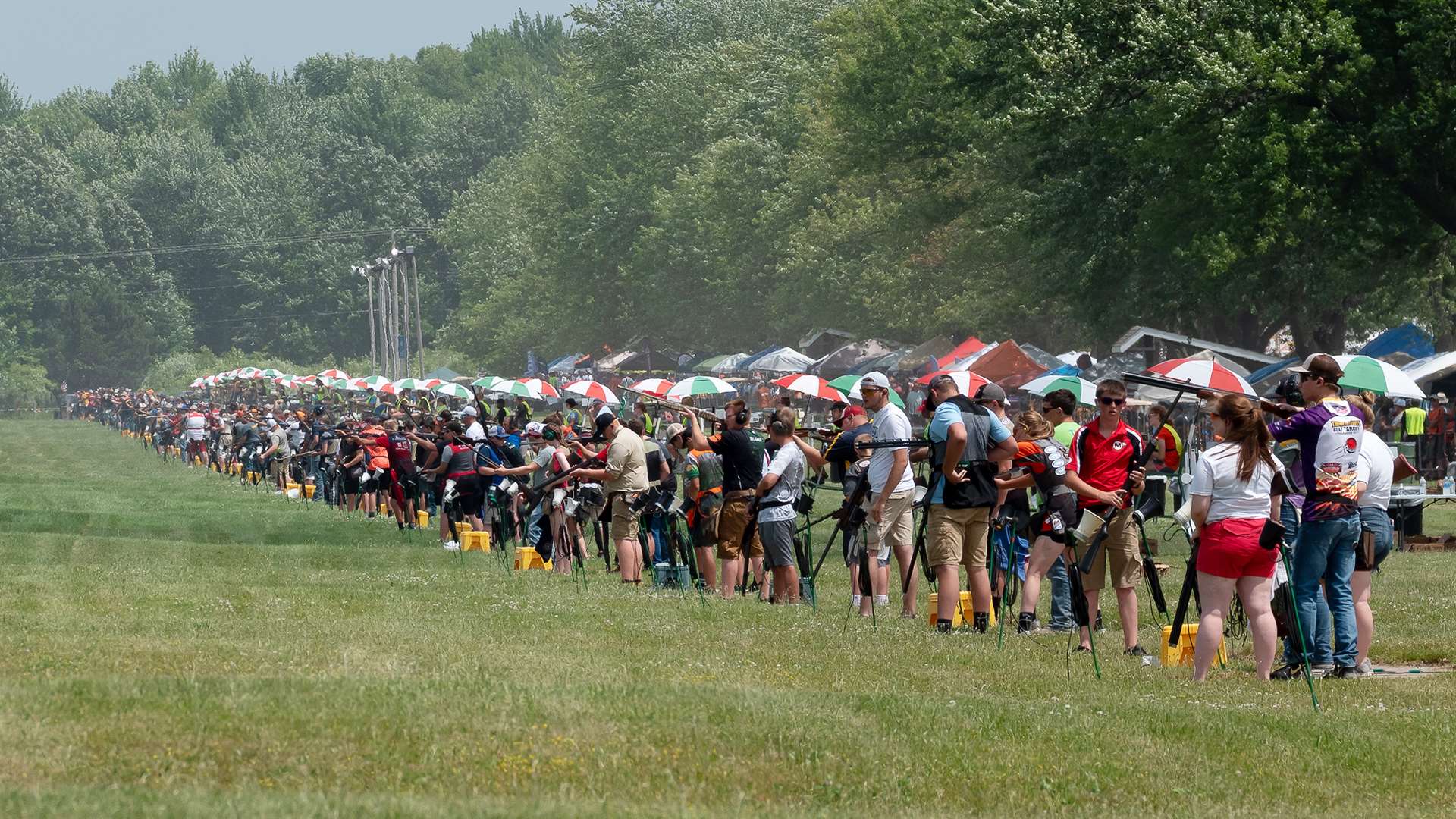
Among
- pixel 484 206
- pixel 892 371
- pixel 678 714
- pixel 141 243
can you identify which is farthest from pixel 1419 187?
pixel 141 243

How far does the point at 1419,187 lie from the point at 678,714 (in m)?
20.9

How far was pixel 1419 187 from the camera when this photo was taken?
2880cm

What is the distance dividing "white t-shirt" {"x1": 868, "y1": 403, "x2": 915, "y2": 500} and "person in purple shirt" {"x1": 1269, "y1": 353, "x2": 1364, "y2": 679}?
125 inches

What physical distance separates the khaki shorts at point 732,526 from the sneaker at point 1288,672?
5.73 meters

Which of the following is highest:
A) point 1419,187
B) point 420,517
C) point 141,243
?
point 141,243

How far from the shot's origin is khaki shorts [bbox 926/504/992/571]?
14.8m

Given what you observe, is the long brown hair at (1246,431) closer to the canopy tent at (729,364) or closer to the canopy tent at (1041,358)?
the canopy tent at (1041,358)

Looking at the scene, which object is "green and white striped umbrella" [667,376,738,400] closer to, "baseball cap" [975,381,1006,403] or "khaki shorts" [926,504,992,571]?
"baseball cap" [975,381,1006,403]

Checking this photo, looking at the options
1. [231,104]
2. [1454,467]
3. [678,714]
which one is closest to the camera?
[678,714]

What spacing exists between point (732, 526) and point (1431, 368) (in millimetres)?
22940

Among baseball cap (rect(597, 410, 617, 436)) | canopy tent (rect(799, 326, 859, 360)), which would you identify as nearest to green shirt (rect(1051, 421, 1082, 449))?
baseball cap (rect(597, 410, 617, 436))

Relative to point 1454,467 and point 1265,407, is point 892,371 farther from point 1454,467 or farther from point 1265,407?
point 1265,407

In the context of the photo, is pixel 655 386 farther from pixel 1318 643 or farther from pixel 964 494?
pixel 1318 643

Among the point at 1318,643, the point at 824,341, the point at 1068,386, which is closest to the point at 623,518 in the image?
the point at 1318,643
